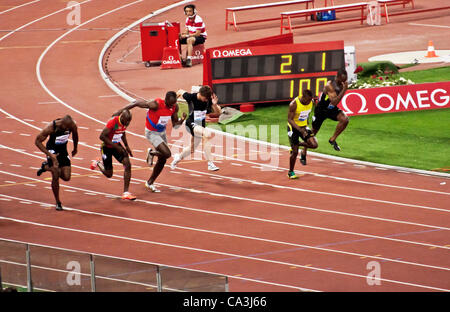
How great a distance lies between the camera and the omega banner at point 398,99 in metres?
21.7

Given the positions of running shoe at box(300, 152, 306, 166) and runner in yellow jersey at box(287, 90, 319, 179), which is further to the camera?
running shoe at box(300, 152, 306, 166)

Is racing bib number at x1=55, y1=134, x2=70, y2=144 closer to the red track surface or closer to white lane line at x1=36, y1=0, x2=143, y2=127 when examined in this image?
the red track surface

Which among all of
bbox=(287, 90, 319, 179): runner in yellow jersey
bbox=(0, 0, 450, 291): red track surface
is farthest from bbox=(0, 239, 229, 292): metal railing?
bbox=(287, 90, 319, 179): runner in yellow jersey

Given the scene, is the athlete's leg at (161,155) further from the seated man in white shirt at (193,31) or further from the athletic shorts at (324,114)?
the seated man in white shirt at (193,31)

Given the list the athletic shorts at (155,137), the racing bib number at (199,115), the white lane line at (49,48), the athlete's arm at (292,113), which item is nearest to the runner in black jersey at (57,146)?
the athletic shorts at (155,137)

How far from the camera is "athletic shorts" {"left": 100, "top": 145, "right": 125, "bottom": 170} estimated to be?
15.5 m

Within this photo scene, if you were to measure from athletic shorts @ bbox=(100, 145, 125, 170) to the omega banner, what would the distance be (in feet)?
24.9

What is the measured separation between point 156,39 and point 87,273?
2011cm

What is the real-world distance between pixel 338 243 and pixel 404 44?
60.0 ft

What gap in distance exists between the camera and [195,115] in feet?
56.5

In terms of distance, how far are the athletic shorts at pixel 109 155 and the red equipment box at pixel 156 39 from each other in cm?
1348

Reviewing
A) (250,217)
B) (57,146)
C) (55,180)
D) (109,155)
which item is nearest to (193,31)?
(109,155)

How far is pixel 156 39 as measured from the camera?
29.0 meters
